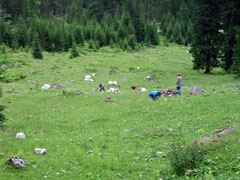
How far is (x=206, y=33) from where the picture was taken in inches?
1587

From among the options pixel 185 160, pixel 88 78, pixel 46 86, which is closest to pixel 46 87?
pixel 46 86

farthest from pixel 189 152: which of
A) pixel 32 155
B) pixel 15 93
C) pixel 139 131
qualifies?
pixel 15 93

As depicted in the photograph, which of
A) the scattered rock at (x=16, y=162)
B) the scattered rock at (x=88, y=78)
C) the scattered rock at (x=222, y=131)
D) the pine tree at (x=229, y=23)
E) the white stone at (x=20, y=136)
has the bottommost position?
the scattered rock at (x=88, y=78)

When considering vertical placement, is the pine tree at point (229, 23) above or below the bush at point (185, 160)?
above

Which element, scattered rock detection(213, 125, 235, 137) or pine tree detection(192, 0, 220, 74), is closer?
scattered rock detection(213, 125, 235, 137)

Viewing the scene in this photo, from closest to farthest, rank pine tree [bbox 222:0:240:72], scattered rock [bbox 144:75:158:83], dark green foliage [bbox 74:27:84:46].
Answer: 1. pine tree [bbox 222:0:240:72]
2. scattered rock [bbox 144:75:158:83]
3. dark green foliage [bbox 74:27:84:46]

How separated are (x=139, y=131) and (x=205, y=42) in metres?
29.9

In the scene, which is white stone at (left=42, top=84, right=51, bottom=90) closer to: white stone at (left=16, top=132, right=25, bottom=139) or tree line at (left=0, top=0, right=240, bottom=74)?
tree line at (left=0, top=0, right=240, bottom=74)

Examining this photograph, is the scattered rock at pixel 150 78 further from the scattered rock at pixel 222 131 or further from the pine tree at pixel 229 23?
the scattered rock at pixel 222 131

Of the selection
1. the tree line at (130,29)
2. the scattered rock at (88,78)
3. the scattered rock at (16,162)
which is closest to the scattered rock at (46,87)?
the scattered rock at (88,78)

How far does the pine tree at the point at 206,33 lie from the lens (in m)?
39.3

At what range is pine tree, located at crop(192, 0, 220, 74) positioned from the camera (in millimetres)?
39312

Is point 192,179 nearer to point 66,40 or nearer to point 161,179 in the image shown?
point 161,179

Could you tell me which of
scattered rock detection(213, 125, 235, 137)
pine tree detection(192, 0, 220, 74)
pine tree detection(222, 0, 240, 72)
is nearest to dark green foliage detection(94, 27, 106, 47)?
pine tree detection(192, 0, 220, 74)
